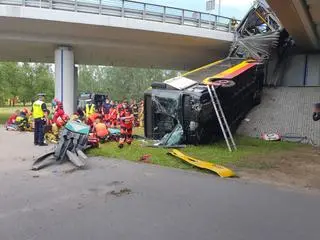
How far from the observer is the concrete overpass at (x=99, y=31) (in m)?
18.7

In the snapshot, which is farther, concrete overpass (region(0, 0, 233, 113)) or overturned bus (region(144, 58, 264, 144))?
concrete overpass (region(0, 0, 233, 113))

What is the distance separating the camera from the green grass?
32.3 ft

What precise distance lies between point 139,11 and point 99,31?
2352 millimetres

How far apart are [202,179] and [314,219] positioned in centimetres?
276

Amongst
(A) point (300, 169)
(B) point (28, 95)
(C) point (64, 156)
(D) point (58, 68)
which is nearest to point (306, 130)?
(A) point (300, 169)

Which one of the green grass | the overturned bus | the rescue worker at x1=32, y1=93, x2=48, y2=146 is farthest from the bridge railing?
the green grass

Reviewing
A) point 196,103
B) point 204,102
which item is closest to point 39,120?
point 196,103

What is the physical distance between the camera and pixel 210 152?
1143cm

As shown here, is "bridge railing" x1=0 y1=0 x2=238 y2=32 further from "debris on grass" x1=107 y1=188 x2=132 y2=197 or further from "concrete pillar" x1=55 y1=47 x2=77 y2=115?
"debris on grass" x1=107 y1=188 x2=132 y2=197

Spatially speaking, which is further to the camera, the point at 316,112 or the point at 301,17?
the point at 316,112

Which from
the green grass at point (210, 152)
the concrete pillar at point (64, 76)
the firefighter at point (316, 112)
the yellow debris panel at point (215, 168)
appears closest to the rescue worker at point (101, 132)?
the green grass at point (210, 152)

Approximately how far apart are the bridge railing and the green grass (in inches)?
352

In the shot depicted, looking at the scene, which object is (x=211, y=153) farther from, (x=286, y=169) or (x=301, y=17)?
(x=301, y=17)

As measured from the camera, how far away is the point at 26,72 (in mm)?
50906
